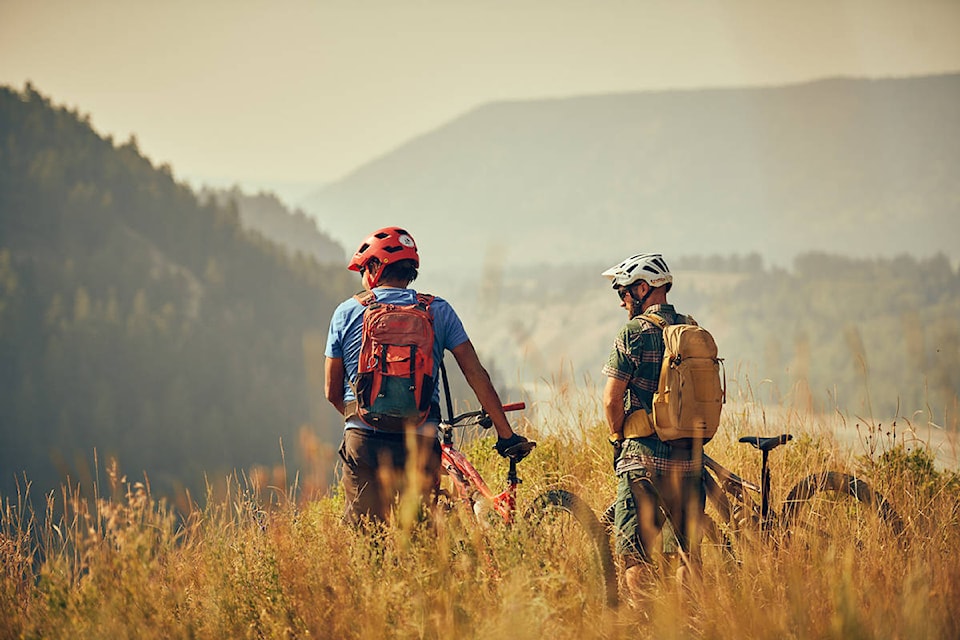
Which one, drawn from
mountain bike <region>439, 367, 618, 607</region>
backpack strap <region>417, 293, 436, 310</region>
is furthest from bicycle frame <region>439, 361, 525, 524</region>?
backpack strap <region>417, 293, 436, 310</region>

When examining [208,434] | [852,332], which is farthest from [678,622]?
[208,434]

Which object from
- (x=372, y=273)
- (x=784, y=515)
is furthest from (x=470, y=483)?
(x=784, y=515)

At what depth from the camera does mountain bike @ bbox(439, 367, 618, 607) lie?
475 centimetres

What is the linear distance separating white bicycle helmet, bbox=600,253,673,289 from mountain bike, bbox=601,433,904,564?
102 cm

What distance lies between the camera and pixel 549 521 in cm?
520

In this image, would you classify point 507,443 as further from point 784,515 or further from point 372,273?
point 784,515

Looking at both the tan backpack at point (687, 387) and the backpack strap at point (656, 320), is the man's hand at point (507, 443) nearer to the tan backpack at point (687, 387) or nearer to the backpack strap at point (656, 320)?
the tan backpack at point (687, 387)

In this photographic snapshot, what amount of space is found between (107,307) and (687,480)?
493 ft

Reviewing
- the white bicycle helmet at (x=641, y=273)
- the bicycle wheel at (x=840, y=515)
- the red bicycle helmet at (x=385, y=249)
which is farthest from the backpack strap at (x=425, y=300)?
the bicycle wheel at (x=840, y=515)

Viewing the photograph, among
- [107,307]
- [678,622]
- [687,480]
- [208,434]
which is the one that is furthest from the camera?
[107,307]

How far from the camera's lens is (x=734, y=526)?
5508 mm

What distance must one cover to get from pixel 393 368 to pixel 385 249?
0.71 metres

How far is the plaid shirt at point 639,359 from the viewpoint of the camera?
510 cm

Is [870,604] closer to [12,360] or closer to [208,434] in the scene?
[208,434]
